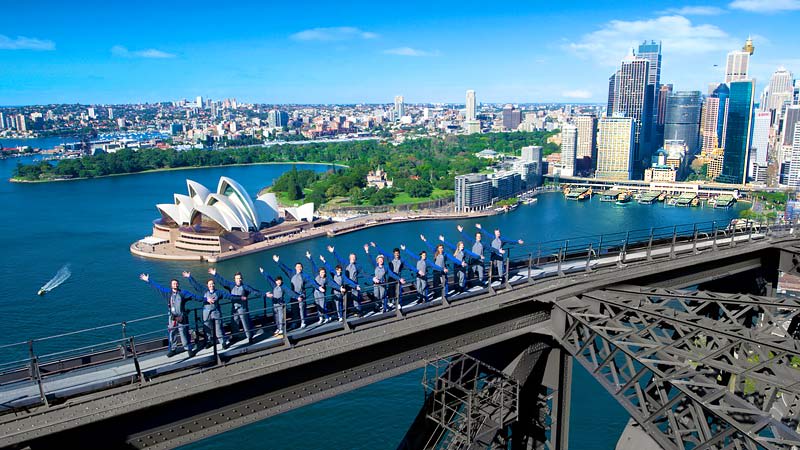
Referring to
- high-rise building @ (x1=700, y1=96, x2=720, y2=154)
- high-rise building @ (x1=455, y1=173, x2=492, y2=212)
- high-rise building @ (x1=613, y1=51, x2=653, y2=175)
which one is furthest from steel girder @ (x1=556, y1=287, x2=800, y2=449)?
high-rise building @ (x1=700, y1=96, x2=720, y2=154)

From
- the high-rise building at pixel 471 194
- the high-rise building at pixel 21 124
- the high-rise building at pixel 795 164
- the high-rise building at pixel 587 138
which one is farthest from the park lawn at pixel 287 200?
the high-rise building at pixel 21 124

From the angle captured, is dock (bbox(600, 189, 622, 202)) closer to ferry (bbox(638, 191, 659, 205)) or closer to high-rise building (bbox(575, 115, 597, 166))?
ferry (bbox(638, 191, 659, 205))

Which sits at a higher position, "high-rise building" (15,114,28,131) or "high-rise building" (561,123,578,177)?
"high-rise building" (15,114,28,131)

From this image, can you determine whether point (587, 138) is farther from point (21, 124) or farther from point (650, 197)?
point (21, 124)

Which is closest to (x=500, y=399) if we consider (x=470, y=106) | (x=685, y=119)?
(x=685, y=119)

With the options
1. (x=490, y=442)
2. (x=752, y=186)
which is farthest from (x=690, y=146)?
(x=490, y=442)

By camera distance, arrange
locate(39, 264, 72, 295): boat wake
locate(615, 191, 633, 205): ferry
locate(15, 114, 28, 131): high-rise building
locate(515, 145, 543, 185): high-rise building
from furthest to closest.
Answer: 1. locate(15, 114, 28, 131): high-rise building
2. locate(515, 145, 543, 185): high-rise building
3. locate(615, 191, 633, 205): ferry
4. locate(39, 264, 72, 295): boat wake

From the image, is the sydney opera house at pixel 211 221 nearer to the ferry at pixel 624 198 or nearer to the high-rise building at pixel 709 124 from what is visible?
the ferry at pixel 624 198
